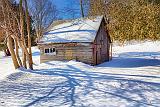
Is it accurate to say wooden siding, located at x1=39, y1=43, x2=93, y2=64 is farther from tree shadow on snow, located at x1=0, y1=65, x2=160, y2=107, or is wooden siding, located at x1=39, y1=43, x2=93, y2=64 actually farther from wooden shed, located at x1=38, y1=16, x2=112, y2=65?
tree shadow on snow, located at x1=0, y1=65, x2=160, y2=107

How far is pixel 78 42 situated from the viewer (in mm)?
30234

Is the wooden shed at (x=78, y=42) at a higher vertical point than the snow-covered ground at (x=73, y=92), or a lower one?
higher

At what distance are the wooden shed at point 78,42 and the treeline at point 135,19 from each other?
11.0 metres

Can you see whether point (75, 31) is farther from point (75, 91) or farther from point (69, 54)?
point (75, 91)

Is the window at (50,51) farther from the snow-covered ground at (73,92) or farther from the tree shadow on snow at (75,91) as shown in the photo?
the tree shadow on snow at (75,91)

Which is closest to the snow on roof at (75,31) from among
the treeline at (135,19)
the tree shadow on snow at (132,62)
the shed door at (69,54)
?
the shed door at (69,54)

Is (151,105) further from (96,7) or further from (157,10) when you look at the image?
(96,7)

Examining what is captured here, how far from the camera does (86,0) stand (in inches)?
965

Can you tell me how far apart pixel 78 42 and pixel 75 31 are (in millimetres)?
2703

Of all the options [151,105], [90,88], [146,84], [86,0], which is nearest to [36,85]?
[90,88]

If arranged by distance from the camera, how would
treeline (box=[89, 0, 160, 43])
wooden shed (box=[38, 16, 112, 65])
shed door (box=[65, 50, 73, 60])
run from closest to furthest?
treeline (box=[89, 0, 160, 43]) → wooden shed (box=[38, 16, 112, 65]) → shed door (box=[65, 50, 73, 60])

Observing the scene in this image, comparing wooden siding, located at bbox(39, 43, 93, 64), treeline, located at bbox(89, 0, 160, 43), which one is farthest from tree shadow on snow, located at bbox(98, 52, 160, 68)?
treeline, located at bbox(89, 0, 160, 43)

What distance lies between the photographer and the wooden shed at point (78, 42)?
30250 mm

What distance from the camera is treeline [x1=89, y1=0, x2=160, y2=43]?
16.0m
